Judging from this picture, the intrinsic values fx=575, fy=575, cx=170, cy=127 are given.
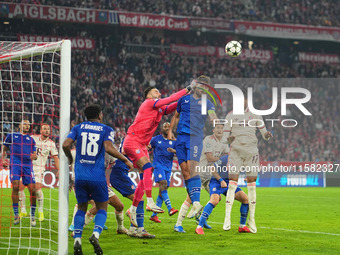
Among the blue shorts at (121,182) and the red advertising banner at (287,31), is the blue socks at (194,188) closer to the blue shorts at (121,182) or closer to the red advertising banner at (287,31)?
the blue shorts at (121,182)

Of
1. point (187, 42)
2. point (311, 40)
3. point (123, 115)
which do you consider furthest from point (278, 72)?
point (123, 115)

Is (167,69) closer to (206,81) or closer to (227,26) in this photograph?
(227,26)

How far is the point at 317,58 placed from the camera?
4394 centimetres

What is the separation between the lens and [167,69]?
38.2 m

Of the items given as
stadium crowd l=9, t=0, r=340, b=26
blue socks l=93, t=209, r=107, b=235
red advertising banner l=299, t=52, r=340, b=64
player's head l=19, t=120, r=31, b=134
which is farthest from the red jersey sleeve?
red advertising banner l=299, t=52, r=340, b=64

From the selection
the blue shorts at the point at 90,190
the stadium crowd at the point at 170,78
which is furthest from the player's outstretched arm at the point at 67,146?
the stadium crowd at the point at 170,78

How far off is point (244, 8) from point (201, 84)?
3318 centimetres

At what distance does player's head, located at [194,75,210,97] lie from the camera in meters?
10.1

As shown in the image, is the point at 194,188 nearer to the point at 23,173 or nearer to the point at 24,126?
the point at 24,126

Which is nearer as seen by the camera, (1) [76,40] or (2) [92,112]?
(2) [92,112]

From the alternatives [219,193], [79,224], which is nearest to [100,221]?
[79,224]

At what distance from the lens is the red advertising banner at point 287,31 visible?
Answer: 1582 inches

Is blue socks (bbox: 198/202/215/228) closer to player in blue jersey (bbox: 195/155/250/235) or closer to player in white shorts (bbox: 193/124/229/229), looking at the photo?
player in blue jersey (bbox: 195/155/250/235)

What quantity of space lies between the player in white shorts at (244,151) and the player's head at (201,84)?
2.80ft
